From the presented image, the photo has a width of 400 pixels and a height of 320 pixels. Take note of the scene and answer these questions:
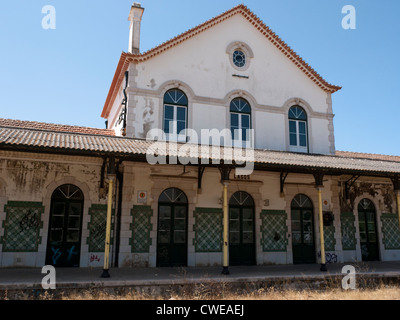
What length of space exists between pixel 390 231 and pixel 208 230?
7463 mm

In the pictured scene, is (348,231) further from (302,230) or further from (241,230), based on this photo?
(241,230)

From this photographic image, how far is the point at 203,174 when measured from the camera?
11.1 m

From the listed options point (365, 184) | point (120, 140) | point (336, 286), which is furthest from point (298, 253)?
point (120, 140)

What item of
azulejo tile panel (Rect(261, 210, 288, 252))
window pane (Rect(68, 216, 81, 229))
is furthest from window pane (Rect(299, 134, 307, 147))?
window pane (Rect(68, 216, 81, 229))

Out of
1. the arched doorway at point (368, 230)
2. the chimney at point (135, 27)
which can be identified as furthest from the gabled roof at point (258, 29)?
the arched doorway at point (368, 230)

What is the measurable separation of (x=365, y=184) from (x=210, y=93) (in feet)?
22.8

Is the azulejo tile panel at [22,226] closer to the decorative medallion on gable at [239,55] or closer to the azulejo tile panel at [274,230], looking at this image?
the azulejo tile panel at [274,230]

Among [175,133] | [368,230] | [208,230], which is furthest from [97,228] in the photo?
[368,230]

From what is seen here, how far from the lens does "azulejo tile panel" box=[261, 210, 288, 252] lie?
11.4 meters

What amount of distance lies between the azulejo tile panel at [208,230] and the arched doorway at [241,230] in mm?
462

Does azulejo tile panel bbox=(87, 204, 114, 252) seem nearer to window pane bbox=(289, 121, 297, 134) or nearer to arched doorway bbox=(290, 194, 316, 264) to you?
arched doorway bbox=(290, 194, 316, 264)

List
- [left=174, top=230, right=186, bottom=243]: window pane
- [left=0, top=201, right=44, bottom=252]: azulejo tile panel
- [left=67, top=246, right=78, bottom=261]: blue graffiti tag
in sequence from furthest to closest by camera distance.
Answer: [left=174, top=230, right=186, bottom=243]: window pane
[left=67, top=246, right=78, bottom=261]: blue graffiti tag
[left=0, top=201, right=44, bottom=252]: azulejo tile panel

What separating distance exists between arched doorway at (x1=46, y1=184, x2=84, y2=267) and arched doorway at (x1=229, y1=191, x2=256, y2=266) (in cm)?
474
